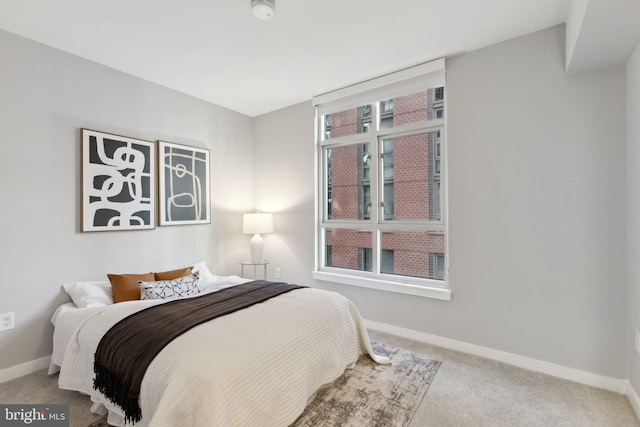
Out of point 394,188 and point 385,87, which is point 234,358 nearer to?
point 394,188

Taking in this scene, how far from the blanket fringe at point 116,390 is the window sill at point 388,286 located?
7.18ft

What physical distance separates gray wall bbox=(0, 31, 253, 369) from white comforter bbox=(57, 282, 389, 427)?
1.36 ft

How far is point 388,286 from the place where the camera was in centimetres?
297

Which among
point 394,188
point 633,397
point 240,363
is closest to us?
point 240,363

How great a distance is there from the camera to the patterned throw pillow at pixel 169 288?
2.41 meters

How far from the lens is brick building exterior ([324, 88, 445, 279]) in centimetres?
283

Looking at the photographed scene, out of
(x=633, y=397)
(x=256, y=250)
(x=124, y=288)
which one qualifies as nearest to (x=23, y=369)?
(x=124, y=288)

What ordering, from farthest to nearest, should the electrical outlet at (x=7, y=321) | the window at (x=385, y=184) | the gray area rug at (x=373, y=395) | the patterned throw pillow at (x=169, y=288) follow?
the window at (x=385, y=184) → the patterned throw pillow at (x=169, y=288) → the electrical outlet at (x=7, y=321) → the gray area rug at (x=373, y=395)

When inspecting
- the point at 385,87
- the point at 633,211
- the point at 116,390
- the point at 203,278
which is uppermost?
the point at 385,87

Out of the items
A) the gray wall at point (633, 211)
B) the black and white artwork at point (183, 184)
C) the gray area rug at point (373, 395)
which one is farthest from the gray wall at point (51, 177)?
the gray wall at point (633, 211)

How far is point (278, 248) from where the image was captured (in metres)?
3.85

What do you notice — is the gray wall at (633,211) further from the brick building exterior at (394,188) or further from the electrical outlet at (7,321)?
the electrical outlet at (7,321)

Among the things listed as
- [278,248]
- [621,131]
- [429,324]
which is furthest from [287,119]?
[621,131]

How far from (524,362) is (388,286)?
1.20 m
